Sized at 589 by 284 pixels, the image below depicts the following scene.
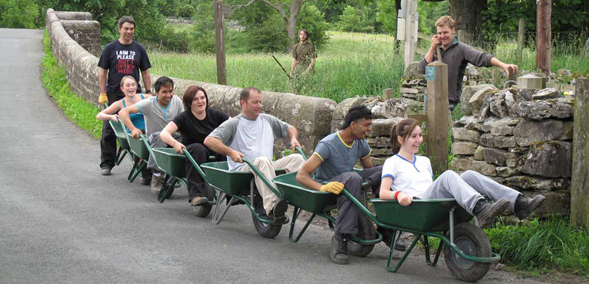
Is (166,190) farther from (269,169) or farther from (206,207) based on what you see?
(269,169)

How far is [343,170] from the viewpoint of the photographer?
638cm

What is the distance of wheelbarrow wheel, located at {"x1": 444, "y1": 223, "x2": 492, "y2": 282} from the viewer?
5316mm

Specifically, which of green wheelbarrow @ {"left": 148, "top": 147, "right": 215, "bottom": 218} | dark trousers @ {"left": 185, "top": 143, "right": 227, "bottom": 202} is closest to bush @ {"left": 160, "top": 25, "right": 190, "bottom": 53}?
green wheelbarrow @ {"left": 148, "top": 147, "right": 215, "bottom": 218}

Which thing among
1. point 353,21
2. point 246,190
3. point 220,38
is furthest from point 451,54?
point 353,21

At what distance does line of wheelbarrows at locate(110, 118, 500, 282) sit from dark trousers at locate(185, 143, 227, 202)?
79 millimetres

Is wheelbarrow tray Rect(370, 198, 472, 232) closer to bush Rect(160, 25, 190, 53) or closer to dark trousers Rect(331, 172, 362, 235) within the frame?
dark trousers Rect(331, 172, 362, 235)

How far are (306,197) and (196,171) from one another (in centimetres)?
186

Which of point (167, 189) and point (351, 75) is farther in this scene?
point (351, 75)

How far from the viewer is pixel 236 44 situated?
51.9 metres

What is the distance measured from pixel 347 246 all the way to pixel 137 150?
11.8ft

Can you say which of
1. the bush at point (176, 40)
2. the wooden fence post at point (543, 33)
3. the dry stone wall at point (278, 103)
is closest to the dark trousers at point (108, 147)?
the dry stone wall at point (278, 103)

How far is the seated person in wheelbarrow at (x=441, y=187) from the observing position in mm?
5309

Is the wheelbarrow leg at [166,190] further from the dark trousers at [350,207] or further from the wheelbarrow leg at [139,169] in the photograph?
the dark trousers at [350,207]

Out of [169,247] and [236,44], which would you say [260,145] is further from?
[236,44]
